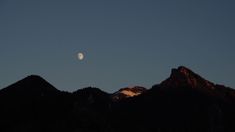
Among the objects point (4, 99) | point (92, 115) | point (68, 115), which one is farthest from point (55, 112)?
point (4, 99)

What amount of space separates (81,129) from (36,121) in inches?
604

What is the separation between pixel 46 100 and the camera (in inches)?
6959

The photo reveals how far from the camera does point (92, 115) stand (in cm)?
17450

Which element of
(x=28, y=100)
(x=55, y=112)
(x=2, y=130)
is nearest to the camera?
(x=2, y=130)

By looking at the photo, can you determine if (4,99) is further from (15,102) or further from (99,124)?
(99,124)

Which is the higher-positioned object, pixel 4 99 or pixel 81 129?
pixel 4 99

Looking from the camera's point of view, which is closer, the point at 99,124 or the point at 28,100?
the point at 99,124

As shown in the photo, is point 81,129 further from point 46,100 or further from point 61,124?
point 46,100

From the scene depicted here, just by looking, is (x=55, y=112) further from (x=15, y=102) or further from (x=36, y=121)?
(x=15, y=102)

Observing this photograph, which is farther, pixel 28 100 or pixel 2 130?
pixel 28 100

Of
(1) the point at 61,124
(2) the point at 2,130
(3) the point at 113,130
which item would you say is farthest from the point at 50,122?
(3) the point at 113,130

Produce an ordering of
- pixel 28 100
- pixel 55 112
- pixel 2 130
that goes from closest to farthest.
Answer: pixel 2 130 → pixel 55 112 → pixel 28 100

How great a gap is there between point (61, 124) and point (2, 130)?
19.6 m

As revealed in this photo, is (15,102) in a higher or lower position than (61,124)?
higher
